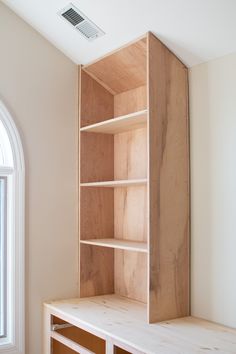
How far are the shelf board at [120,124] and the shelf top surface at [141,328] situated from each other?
1.17m

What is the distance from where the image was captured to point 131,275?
3074mm

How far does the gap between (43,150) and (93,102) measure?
52 centimetres

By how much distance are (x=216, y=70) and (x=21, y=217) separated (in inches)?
59.3

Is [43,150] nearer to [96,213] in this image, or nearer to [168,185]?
[96,213]

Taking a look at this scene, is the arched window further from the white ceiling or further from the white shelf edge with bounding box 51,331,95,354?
the white ceiling

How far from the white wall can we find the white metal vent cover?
65 centimetres

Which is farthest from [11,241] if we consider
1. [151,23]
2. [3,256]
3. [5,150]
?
[151,23]

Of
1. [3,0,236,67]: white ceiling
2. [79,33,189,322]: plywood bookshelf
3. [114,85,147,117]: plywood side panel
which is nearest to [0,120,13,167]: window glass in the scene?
[79,33,189,322]: plywood bookshelf

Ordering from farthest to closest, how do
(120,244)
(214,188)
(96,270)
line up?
(96,270), (120,244), (214,188)

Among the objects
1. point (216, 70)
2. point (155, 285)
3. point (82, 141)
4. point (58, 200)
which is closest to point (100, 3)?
point (216, 70)

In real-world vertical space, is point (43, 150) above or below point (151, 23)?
below

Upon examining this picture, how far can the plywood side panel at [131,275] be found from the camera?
2.96 metres

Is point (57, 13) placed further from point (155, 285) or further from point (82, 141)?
point (155, 285)

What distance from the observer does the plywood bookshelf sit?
99.3 inches
